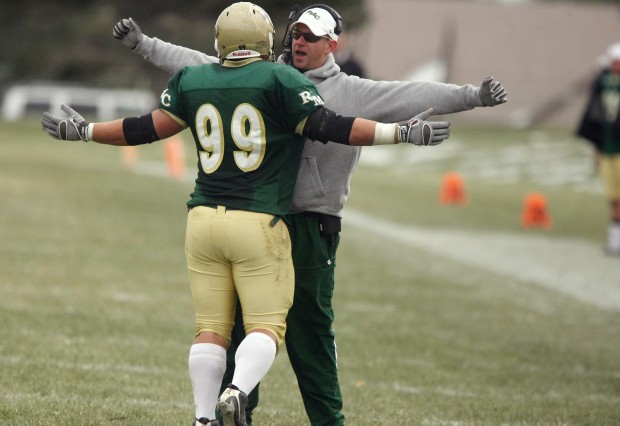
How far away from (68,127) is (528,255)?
9.82 meters

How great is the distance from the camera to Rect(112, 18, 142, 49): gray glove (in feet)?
18.9

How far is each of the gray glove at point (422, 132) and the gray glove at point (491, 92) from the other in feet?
1.00

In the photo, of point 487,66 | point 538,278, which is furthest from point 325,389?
point 487,66

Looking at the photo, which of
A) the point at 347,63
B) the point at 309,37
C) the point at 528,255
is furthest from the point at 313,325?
the point at 528,255

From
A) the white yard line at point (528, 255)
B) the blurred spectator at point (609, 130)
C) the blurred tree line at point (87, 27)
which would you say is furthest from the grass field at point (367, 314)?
the blurred tree line at point (87, 27)

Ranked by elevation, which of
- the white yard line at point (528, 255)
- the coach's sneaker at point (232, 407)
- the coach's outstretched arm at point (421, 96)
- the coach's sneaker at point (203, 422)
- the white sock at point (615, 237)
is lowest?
the white yard line at point (528, 255)

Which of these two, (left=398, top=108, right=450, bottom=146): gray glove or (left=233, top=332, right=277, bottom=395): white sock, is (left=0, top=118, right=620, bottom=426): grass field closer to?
(left=233, top=332, right=277, bottom=395): white sock

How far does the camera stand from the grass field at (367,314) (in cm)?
660

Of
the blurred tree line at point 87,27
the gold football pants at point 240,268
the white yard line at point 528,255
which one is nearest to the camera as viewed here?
the gold football pants at point 240,268

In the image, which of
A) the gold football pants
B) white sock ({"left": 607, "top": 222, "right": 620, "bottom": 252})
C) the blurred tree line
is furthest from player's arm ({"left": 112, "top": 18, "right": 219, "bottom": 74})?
the blurred tree line

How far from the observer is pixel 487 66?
53438 mm

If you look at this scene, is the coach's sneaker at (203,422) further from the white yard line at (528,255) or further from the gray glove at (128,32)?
the white yard line at (528,255)

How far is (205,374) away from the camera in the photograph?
5176 millimetres

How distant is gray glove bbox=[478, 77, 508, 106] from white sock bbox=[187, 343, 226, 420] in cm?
149
